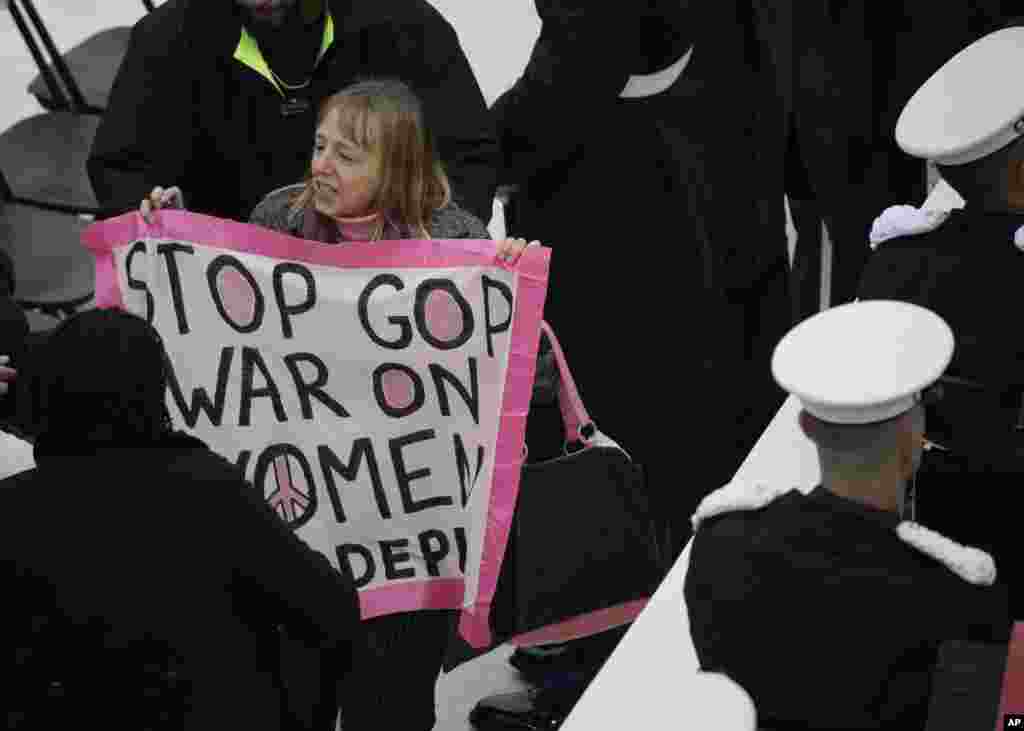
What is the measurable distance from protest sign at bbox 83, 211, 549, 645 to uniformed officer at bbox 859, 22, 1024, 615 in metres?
0.81

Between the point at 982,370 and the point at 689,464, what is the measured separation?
5.29 feet

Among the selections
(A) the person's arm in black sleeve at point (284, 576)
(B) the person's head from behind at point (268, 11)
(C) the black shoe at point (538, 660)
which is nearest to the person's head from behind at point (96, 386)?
(A) the person's arm in black sleeve at point (284, 576)

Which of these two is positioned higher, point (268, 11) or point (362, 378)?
point (268, 11)

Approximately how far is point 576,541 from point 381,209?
0.78 meters

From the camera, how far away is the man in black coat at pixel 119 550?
10.2ft

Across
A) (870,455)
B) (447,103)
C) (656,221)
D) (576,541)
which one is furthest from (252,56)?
(870,455)

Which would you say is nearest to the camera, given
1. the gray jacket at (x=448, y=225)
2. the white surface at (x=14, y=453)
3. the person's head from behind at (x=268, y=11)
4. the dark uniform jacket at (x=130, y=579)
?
the dark uniform jacket at (x=130, y=579)

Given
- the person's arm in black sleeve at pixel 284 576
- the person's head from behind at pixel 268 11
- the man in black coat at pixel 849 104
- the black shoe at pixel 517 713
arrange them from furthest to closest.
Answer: the man in black coat at pixel 849 104
the black shoe at pixel 517 713
the person's head from behind at pixel 268 11
the person's arm in black sleeve at pixel 284 576

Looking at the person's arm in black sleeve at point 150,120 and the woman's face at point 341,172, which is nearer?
the woman's face at point 341,172

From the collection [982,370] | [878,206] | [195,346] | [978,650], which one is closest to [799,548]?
[978,650]

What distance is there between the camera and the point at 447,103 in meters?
4.83

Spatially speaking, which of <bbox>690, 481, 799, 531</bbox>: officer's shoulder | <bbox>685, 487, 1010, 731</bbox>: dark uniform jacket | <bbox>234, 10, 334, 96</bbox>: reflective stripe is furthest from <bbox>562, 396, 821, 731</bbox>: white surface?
<bbox>234, 10, 334, 96</bbox>: reflective stripe

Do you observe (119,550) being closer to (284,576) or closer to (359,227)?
(284,576)

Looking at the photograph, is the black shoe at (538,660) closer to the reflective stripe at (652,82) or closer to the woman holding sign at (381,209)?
the woman holding sign at (381,209)
